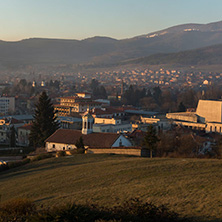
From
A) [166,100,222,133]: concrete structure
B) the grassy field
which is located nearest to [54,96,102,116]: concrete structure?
[166,100,222,133]: concrete structure

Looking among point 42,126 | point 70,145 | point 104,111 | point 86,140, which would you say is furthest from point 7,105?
point 86,140

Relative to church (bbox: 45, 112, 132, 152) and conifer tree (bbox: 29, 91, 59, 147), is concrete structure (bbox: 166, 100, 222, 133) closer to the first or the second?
conifer tree (bbox: 29, 91, 59, 147)

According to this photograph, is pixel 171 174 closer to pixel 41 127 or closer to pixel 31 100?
pixel 41 127

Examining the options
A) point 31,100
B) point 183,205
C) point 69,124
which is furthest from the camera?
point 31,100

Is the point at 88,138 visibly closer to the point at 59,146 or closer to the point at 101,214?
the point at 59,146

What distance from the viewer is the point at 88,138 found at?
2483 cm

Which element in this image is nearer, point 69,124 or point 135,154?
point 135,154

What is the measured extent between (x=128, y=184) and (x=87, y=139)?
13663mm

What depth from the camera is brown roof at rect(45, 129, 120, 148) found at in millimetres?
23578

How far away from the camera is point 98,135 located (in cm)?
2480

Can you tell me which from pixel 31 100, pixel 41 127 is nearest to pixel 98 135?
pixel 41 127

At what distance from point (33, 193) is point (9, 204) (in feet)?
10.7

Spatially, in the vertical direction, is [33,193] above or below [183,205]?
below

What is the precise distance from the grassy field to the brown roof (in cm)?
710
